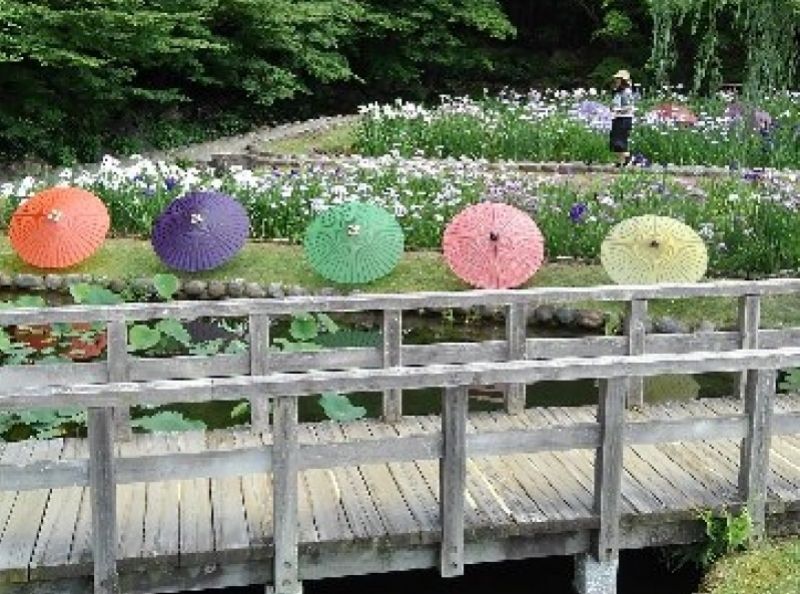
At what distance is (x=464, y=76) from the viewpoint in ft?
87.0

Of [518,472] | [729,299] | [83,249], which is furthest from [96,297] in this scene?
[729,299]

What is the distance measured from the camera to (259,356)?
6.80 meters

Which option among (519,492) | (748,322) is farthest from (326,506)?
(748,322)

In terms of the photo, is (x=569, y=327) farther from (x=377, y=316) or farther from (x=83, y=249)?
(x=83, y=249)

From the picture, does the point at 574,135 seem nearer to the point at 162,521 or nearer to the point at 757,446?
the point at 757,446

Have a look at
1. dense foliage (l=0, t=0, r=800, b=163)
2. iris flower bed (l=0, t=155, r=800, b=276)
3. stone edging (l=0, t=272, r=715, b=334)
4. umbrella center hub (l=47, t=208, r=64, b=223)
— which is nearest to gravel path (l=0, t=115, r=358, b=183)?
dense foliage (l=0, t=0, r=800, b=163)

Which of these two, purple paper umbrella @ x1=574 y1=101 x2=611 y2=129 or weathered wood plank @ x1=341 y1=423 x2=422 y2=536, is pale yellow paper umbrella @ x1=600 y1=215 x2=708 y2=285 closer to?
weathered wood plank @ x1=341 y1=423 x2=422 y2=536

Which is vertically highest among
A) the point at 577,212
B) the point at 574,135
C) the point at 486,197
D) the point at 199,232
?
the point at 574,135

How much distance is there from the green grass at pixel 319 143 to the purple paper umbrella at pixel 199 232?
4996 mm

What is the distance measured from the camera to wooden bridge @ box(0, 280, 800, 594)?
17.1 ft

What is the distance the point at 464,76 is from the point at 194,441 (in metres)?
20.8

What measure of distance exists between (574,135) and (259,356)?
386 inches

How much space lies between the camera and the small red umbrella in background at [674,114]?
16297mm

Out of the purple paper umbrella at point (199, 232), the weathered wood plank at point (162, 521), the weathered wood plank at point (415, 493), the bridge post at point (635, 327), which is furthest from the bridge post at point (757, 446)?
the purple paper umbrella at point (199, 232)
